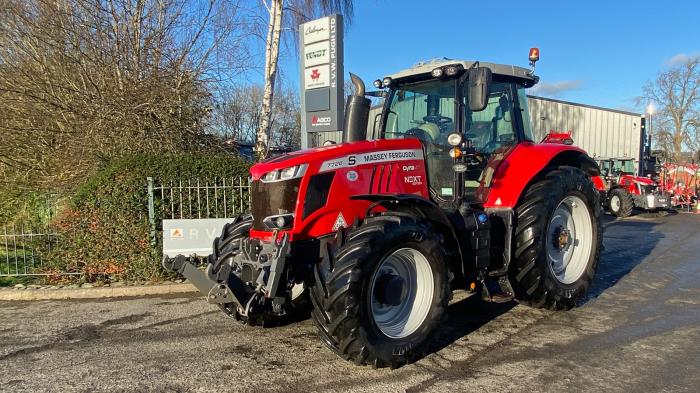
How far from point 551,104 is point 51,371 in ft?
55.9

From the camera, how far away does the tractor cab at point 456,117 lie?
4668 mm

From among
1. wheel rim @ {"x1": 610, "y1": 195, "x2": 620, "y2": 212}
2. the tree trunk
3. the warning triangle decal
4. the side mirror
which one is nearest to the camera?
the warning triangle decal

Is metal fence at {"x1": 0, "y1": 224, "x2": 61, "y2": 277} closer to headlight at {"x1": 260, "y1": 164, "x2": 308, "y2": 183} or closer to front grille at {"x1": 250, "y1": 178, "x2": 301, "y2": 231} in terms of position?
front grille at {"x1": 250, "y1": 178, "x2": 301, "y2": 231}

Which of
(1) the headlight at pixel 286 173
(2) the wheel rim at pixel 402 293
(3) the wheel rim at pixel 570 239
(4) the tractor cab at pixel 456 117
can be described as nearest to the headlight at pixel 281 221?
(1) the headlight at pixel 286 173

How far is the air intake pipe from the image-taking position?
16.1 feet

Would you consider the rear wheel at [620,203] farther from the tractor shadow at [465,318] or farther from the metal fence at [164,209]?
the metal fence at [164,209]

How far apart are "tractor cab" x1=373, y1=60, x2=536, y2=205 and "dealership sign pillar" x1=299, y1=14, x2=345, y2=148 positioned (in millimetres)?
2330

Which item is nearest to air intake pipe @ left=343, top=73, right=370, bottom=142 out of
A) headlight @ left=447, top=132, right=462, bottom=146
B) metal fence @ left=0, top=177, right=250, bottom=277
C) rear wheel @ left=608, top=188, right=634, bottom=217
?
headlight @ left=447, top=132, right=462, bottom=146

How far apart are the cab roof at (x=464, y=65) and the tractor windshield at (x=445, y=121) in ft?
0.35

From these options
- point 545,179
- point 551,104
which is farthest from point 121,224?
point 551,104

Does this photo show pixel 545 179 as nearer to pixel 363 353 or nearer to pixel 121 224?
pixel 363 353

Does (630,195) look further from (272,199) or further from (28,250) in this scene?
(28,250)

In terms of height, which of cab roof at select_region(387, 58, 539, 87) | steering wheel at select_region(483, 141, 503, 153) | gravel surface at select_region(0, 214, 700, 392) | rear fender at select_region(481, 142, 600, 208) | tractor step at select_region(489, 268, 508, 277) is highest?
cab roof at select_region(387, 58, 539, 87)

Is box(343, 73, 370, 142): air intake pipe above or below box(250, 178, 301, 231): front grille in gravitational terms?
above
